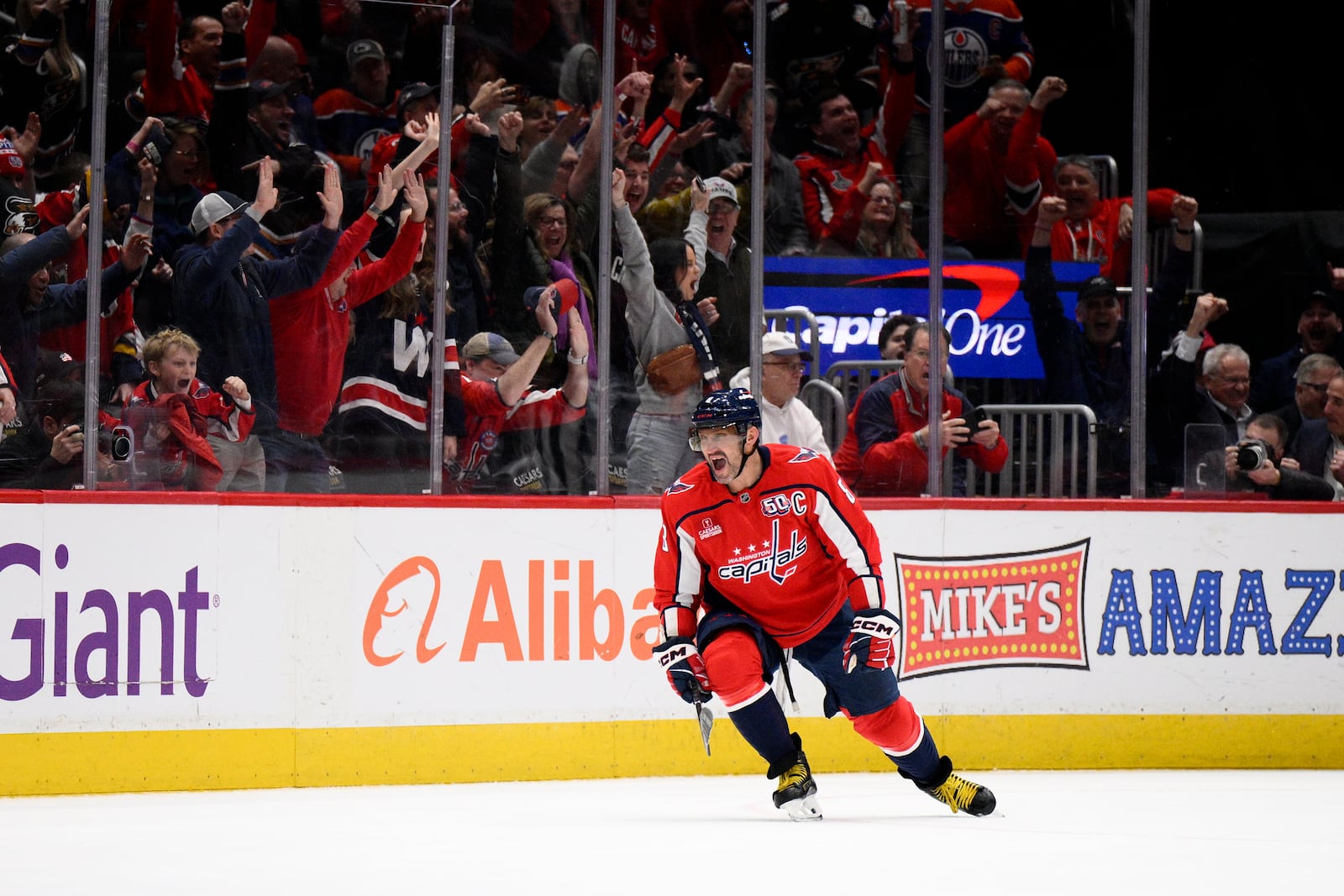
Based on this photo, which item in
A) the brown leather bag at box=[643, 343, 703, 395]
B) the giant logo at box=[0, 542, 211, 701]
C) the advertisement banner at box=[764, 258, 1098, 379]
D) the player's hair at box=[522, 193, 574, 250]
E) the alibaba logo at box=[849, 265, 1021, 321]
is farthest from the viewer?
the alibaba logo at box=[849, 265, 1021, 321]

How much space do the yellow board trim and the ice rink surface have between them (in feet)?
0.32

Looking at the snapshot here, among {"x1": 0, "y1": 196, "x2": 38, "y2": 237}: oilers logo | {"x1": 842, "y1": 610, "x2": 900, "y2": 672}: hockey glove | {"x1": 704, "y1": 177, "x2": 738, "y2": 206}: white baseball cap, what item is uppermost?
{"x1": 704, "y1": 177, "x2": 738, "y2": 206}: white baseball cap

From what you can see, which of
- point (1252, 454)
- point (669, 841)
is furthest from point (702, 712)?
point (1252, 454)

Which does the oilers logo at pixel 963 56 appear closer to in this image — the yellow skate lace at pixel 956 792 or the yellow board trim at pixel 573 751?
the yellow board trim at pixel 573 751

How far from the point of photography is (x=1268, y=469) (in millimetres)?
6574

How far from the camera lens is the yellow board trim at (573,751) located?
5.16m

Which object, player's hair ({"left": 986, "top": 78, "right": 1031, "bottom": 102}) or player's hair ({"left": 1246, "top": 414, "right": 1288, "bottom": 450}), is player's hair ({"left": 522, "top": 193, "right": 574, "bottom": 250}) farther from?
player's hair ({"left": 1246, "top": 414, "right": 1288, "bottom": 450})

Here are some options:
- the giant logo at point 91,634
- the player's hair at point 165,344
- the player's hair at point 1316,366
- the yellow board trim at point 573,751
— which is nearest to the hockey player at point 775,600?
the yellow board trim at point 573,751

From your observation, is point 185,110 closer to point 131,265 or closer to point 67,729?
point 131,265

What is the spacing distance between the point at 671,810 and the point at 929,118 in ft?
10.4

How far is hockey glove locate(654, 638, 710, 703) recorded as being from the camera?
15.0 feet

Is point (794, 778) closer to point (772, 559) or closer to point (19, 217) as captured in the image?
point (772, 559)

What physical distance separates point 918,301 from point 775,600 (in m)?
2.26

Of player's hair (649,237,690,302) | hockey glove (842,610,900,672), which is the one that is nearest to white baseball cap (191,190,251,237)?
player's hair (649,237,690,302)
